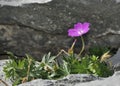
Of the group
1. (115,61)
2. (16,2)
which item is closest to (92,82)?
(115,61)

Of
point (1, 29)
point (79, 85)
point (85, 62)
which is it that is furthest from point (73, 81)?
point (1, 29)

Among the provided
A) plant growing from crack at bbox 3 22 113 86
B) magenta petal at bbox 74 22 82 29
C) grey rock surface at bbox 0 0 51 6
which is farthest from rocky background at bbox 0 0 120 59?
plant growing from crack at bbox 3 22 113 86

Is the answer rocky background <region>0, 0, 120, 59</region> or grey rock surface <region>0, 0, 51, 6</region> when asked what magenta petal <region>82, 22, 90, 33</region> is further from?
grey rock surface <region>0, 0, 51, 6</region>

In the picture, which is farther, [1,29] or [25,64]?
[1,29]

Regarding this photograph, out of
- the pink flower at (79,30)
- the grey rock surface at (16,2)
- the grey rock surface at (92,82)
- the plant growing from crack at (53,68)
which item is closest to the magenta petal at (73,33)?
the pink flower at (79,30)

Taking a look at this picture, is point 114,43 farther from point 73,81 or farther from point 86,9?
point 73,81
